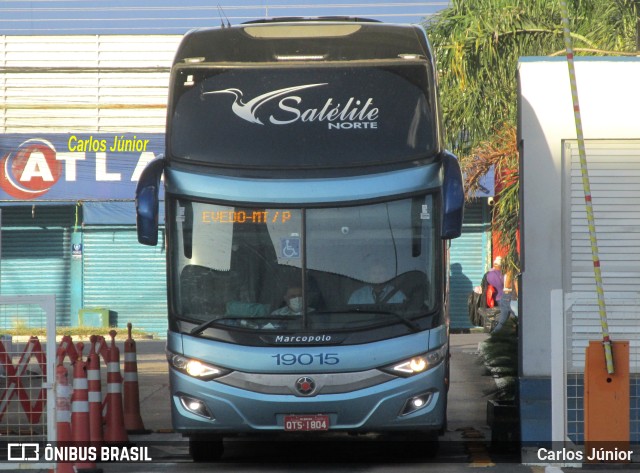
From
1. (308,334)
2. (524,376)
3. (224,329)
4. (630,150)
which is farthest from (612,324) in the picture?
(224,329)

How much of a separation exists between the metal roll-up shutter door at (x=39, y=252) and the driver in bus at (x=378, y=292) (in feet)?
72.5

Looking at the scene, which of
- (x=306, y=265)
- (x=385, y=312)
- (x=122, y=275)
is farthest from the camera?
(x=122, y=275)

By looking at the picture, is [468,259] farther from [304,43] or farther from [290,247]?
[290,247]

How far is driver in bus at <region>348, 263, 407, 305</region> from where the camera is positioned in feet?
35.9

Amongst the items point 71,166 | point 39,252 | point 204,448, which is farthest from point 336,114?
point 39,252

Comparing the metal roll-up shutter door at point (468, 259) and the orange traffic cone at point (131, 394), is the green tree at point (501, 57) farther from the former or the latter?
the metal roll-up shutter door at point (468, 259)

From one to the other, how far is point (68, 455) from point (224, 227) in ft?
8.47

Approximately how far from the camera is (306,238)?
1102 centimetres

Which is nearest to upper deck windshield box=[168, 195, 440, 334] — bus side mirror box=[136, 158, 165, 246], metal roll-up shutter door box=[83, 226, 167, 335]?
bus side mirror box=[136, 158, 165, 246]

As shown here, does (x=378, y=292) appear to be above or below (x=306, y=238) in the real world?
below

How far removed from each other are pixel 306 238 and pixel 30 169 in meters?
21.7

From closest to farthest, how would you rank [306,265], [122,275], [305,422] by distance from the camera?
[305,422] < [306,265] < [122,275]

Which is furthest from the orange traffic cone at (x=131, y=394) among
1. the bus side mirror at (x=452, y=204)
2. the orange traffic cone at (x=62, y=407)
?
the bus side mirror at (x=452, y=204)

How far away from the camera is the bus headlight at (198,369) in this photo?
10.7m
